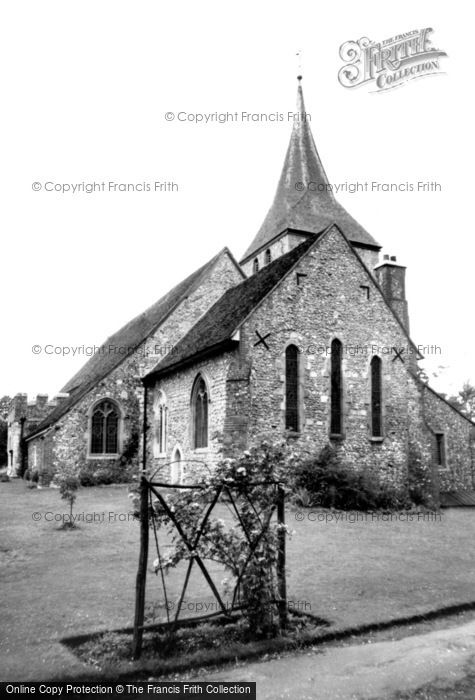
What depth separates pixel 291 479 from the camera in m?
7.88

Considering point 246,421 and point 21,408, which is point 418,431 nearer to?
point 246,421

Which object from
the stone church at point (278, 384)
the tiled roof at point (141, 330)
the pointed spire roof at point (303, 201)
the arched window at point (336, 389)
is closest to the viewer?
the stone church at point (278, 384)

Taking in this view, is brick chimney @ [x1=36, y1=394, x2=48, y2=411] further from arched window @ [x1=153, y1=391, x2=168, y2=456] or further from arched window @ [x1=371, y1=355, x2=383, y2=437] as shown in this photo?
arched window @ [x1=371, y1=355, x2=383, y2=437]

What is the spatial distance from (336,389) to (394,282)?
14664 mm

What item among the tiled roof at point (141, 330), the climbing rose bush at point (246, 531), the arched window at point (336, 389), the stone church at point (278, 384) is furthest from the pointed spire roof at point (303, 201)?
the climbing rose bush at point (246, 531)

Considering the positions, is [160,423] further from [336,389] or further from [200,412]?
[336,389]

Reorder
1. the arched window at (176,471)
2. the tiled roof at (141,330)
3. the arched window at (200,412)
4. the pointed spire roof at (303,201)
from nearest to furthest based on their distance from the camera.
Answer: the arched window at (200,412)
the arched window at (176,471)
the tiled roof at (141,330)
the pointed spire roof at (303,201)

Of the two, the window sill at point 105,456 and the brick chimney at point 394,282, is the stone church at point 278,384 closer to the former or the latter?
the window sill at point 105,456

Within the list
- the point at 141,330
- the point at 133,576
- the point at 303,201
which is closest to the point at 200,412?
the point at 141,330

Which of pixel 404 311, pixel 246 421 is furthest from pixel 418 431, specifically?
pixel 404 311

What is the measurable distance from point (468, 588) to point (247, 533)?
4428 mm

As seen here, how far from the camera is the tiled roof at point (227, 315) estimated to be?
19.6 metres

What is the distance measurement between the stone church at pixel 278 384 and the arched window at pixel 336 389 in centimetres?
4

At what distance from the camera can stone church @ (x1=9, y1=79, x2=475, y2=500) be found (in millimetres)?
18891
